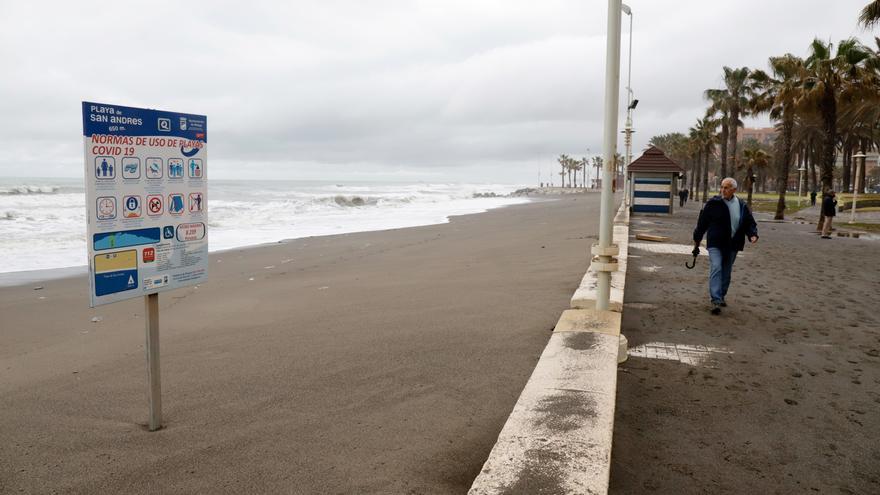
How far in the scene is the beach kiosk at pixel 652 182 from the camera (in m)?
29.0

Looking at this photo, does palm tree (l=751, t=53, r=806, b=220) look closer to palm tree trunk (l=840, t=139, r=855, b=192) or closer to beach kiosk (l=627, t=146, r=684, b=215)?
beach kiosk (l=627, t=146, r=684, b=215)

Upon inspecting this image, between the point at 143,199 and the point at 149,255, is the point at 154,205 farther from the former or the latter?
the point at 149,255

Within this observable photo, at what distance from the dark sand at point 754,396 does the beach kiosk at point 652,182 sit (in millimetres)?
20820

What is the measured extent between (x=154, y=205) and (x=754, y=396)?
4574 millimetres

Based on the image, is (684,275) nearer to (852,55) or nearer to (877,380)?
Result: (877,380)

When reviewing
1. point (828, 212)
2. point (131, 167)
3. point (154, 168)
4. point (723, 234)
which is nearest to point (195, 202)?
point (154, 168)

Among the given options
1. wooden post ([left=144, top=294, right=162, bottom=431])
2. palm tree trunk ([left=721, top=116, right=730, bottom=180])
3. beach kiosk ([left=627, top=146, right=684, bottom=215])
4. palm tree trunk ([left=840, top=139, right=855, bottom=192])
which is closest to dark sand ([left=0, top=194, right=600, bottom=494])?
wooden post ([left=144, top=294, right=162, bottom=431])

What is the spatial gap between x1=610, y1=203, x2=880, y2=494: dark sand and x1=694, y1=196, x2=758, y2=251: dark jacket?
88 centimetres

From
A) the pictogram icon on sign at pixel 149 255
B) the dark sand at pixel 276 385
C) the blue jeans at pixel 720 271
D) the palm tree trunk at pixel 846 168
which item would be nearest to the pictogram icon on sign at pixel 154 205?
the pictogram icon on sign at pixel 149 255

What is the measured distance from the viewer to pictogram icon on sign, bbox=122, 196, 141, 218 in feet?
11.4

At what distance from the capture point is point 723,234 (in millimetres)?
7387

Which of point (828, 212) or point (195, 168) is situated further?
point (828, 212)

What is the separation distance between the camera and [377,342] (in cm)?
593

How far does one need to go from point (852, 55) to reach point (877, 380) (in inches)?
998
